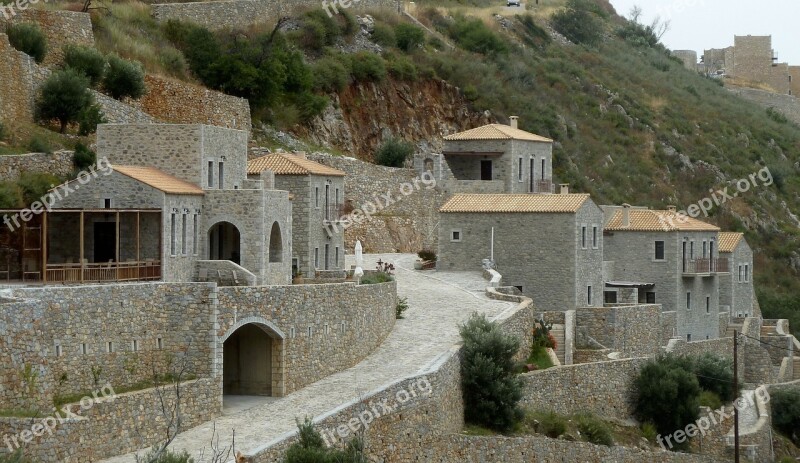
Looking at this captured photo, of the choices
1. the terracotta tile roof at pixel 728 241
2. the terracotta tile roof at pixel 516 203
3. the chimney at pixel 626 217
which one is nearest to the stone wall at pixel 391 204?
the terracotta tile roof at pixel 516 203

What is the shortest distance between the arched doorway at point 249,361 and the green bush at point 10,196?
7408 mm

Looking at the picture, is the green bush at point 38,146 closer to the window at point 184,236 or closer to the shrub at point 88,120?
the shrub at point 88,120

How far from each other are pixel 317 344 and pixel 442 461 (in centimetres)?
398

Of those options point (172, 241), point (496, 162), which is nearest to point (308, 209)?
point (172, 241)

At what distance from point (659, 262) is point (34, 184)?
2408cm

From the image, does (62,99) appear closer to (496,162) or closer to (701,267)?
(496,162)

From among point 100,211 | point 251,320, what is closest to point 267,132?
point 100,211

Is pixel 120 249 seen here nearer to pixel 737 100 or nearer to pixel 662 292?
pixel 662 292

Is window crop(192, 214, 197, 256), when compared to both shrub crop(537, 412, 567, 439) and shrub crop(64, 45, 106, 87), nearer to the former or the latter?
shrub crop(537, 412, 567, 439)

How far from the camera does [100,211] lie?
33.5 metres

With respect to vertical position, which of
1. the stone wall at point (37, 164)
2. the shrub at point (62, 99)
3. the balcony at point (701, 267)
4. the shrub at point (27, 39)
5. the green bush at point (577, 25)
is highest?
the green bush at point (577, 25)

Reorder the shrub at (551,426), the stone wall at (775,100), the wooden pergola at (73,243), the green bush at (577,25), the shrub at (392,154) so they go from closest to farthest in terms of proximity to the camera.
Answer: the wooden pergola at (73,243)
the shrub at (551,426)
the shrub at (392,154)
the green bush at (577,25)
the stone wall at (775,100)

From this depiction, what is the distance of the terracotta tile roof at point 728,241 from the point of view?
2255 inches

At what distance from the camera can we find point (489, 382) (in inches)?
1367
